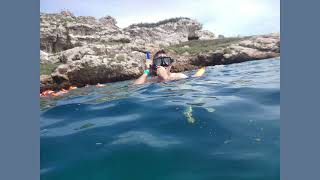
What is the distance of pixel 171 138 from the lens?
3574mm

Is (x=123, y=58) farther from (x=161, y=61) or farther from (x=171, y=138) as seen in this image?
(x=171, y=138)

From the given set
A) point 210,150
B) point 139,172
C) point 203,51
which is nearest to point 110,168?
point 139,172

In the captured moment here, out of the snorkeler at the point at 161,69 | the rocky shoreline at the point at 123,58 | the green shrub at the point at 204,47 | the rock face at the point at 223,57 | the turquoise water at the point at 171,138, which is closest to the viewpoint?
the turquoise water at the point at 171,138

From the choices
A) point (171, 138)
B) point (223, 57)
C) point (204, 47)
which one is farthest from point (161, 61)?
point (204, 47)

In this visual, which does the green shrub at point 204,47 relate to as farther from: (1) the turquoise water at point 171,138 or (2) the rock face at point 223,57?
(1) the turquoise water at point 171,138

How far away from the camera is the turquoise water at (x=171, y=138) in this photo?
3.16 m

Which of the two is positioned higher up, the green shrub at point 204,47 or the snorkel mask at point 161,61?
the green shrub at point 204,47

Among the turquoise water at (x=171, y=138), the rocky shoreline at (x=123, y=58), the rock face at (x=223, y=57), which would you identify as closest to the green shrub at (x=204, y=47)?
the rocky shoreline at (x=123, y=58)

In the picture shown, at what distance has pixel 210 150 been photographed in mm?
3352

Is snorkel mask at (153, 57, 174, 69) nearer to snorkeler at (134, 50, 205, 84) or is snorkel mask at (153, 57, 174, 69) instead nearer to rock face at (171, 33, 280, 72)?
snorkeler at (134, 50, 205, 84)

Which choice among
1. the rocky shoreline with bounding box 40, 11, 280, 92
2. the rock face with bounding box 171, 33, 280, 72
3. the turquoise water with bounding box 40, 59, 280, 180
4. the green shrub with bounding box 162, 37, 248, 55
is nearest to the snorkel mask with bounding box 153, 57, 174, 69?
the rocky shoreline with bounding box 40, 11, 280, 92

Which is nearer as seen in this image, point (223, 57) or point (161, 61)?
point (161, 61)

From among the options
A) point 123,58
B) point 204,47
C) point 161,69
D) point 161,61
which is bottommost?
point 161,69

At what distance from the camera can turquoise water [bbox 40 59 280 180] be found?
316cm
